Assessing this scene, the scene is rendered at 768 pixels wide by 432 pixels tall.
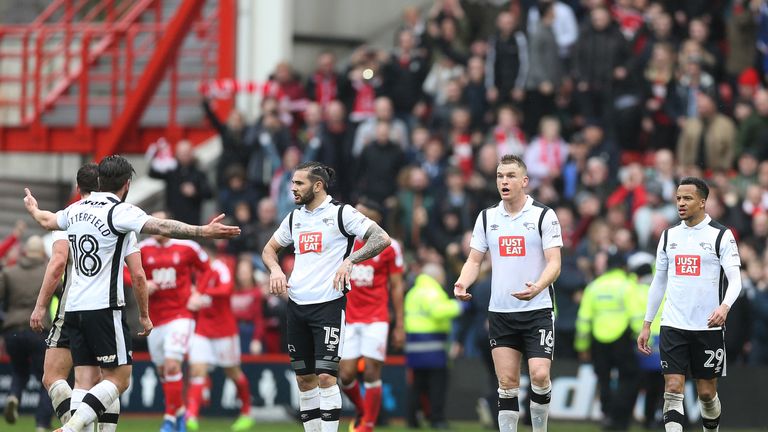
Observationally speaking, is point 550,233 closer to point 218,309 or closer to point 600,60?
point 218,309

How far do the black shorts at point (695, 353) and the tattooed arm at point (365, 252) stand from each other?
294 cm

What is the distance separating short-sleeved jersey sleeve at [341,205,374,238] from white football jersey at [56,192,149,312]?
2.02 m

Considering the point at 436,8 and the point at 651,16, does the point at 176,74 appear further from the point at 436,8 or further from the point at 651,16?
the point at 651,16

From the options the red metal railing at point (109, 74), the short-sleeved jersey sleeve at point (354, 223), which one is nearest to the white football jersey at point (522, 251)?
the short-sleeved jersey sleeve at point (354, 223)

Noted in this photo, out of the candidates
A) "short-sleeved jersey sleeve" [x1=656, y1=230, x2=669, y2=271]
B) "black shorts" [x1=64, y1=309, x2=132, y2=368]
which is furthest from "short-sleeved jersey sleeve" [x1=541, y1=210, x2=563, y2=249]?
"black shorts" [x1=64, y1=309, x2=132, y2=368]

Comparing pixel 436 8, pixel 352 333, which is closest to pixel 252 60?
pixel 436 8

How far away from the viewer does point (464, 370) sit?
2098cm

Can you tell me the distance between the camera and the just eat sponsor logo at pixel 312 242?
13.8m

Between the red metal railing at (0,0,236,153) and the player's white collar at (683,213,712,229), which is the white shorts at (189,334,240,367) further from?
the red metal railing at (0,0,236,153)

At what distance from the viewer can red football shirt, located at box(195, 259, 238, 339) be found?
60.7 feet

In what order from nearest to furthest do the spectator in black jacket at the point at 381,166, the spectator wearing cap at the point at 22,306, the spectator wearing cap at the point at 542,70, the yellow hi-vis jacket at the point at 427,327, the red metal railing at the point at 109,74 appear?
1. the spectator wearing cap at the point at 22,306
2. the yellow hi-vis jacket at the point at 427,327
3. the spectator in black jacket at the point at 381,166
4. the spectator wearing cap at the point at 542,70
5. the red metal railing at the point at 109,74

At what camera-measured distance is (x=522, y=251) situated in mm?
13547

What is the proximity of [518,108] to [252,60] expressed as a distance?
5.36m

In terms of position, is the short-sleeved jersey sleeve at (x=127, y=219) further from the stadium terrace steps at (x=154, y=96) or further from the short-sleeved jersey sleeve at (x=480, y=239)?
the stadium terrace steps at (x=154, y=96)
